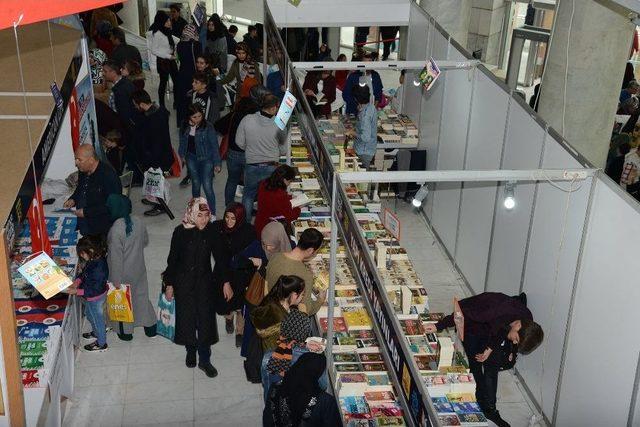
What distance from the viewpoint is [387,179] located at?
5.00m

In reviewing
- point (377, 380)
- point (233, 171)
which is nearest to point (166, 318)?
point (377, 380)

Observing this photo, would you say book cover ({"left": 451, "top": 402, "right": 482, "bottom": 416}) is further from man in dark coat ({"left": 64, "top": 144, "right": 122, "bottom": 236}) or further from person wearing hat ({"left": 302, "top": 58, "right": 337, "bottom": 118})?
person wearing hat ({"left": 302, "top": 58, "right": 337, "bottom": 118})

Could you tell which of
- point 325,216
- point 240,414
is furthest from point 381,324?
point 325,216

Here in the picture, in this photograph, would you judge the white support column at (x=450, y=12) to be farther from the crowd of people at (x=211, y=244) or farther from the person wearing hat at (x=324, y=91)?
the crowd of people at (x=211, y=244)

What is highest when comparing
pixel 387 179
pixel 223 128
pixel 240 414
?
pixel 387 179

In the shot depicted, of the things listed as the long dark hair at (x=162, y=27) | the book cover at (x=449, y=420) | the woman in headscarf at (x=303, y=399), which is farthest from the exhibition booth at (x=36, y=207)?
the long dark hair at (x=162, y=27)

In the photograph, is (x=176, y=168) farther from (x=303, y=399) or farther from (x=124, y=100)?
(x=303, y=399)

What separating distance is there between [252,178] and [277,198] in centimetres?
135

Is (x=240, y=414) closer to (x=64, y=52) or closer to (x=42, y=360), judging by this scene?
(x=42, y=360)

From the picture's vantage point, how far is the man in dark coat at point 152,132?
909 cm

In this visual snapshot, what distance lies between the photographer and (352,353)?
5.95m

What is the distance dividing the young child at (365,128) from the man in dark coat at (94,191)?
314cm

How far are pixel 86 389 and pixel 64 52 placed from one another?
2.96 meters

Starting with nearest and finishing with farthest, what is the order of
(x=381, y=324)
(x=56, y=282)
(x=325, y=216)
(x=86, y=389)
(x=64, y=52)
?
1. (x=381, y=324)
2. (x=56, y=282)
3. (x=86, y=389)
4. (x=64, y=52)
5. (x=325, y=216)
